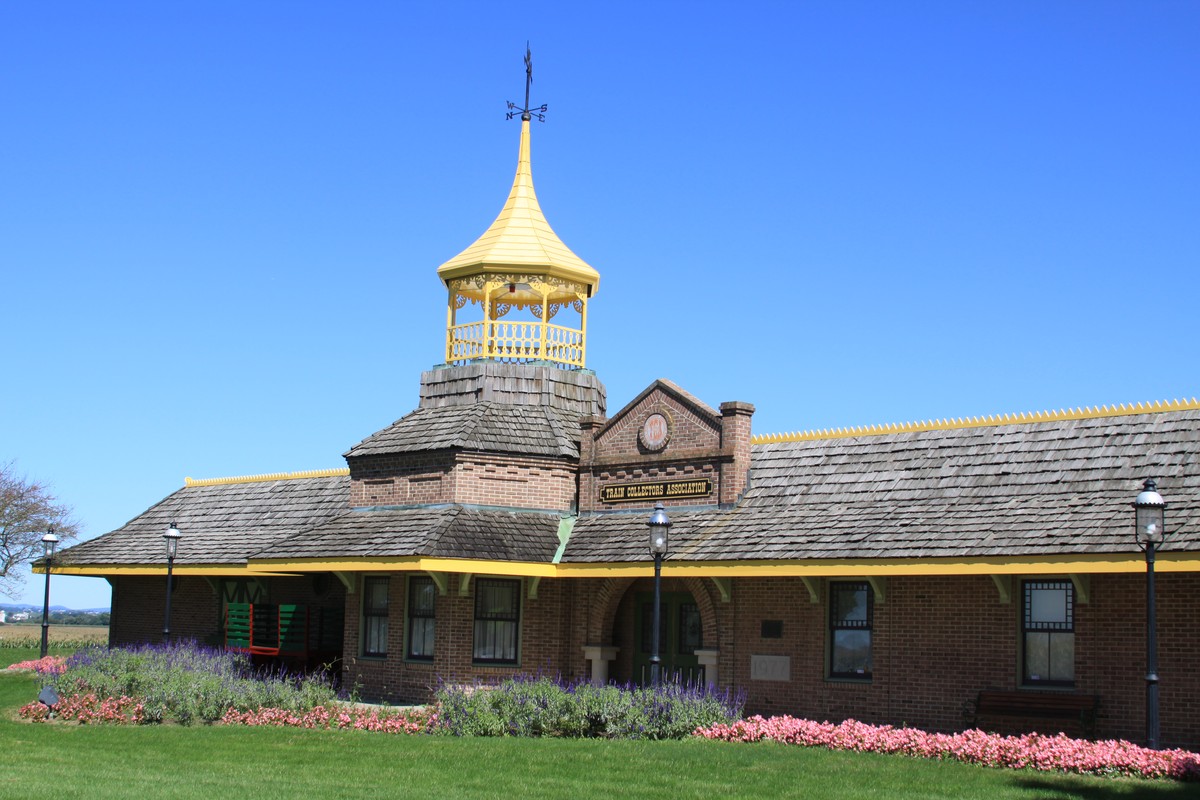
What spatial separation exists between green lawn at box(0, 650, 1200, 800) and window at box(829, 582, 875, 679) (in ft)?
11.4

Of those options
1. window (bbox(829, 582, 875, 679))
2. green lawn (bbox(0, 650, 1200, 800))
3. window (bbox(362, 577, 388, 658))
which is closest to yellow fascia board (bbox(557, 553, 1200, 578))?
window (bbox(829, 582, 875, 679))

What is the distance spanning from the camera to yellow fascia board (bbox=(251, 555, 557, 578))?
2283 centimetres

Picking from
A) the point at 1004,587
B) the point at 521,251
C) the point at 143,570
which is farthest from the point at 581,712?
the point at 143,570

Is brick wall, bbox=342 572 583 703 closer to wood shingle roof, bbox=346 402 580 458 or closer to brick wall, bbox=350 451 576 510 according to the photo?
brick wall, bbox=350 451 576 510

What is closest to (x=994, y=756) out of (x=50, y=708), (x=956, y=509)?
(x=956, y=509)

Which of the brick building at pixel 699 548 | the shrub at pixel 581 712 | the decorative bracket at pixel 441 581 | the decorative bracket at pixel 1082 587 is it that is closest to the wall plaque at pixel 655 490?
the brick building at pixel 699 548

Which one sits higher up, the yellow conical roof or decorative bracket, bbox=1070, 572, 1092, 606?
the yellow conical roof

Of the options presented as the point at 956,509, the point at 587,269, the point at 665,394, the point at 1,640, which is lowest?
the point at 1,640

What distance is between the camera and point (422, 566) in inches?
891

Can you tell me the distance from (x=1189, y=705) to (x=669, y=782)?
22.8 feet

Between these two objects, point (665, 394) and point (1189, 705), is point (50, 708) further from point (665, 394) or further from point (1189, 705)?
point (1189, 705)

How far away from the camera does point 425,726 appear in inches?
804

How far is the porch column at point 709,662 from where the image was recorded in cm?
2269

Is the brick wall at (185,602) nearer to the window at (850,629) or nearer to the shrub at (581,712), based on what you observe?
the shrub at (581,712)
